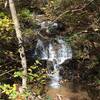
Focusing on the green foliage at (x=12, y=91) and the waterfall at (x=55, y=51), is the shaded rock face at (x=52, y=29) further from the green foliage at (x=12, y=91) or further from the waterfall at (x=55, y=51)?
the green foliage at (x=12, y=91)

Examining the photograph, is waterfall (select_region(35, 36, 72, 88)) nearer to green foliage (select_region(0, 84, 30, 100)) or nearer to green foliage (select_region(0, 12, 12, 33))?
green foliage (select_region(0, 12, 12, 33))

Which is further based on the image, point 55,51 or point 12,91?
point 55,51

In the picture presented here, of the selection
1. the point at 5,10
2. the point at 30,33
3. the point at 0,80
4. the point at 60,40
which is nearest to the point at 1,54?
the point at 0,80

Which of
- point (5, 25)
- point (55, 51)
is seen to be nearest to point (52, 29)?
point (55, 51)

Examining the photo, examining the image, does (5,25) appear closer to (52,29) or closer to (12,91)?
(52,29)

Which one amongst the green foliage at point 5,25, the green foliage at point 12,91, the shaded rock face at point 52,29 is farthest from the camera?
the shaded rock face at point 52,29

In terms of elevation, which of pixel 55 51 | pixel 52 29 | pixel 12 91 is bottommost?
pixel 12 91

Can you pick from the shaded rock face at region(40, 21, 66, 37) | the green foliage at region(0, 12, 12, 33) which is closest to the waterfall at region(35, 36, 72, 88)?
the shaded rock face at region(40, 21, 66, 37)

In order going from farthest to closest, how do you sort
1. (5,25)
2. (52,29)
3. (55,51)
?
(52,29) < (55,51) < (5,25)

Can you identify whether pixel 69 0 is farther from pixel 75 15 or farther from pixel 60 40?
pixel 60 40

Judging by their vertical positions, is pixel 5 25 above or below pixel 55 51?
above

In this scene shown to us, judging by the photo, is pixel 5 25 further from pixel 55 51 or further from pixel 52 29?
pixel 52 29

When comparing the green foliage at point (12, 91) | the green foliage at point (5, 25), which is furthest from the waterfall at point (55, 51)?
the green foliage at point (12, 91)

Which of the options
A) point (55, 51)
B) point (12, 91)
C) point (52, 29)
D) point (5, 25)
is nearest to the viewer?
point (12, 91)
